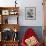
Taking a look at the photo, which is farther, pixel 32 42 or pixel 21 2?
pixel 21 2

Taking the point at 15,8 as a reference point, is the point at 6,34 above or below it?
below

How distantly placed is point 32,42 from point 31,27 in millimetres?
698

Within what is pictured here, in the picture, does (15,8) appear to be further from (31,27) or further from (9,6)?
(31,27)

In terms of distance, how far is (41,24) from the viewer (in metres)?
5.96

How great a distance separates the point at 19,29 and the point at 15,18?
0.45 m

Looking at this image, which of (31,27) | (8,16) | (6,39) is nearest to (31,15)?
(31,27)

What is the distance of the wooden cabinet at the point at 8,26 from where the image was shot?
582 cm

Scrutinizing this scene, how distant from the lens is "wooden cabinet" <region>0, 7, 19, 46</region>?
5.82 m

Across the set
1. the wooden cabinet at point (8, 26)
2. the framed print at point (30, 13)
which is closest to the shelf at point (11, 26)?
the wooden cabinet at point (8, 26)

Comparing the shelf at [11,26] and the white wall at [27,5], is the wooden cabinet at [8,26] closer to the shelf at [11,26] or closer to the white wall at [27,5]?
the shelf at [11,26]

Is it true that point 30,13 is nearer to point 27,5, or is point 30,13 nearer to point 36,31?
point 27,5

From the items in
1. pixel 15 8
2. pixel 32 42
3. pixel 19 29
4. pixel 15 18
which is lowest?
pixel 32 42

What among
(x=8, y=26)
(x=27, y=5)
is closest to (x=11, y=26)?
(x=8, y=26)

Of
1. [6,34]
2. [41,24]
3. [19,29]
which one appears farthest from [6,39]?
[41,24]
